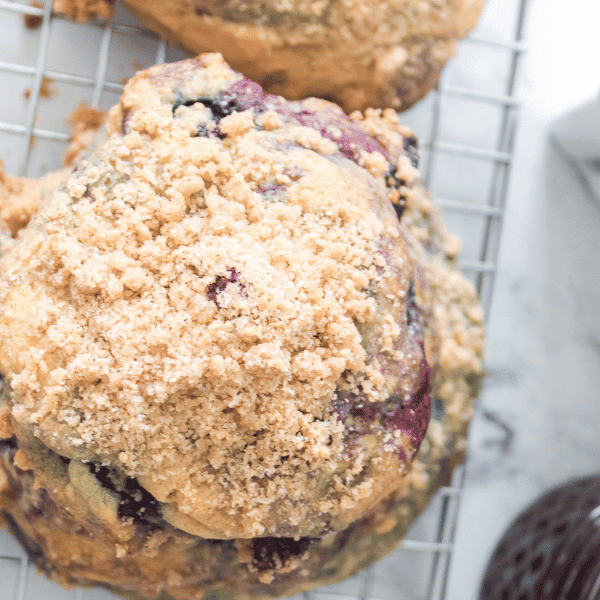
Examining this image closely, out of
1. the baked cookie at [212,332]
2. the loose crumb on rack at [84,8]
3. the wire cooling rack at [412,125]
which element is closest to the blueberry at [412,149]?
the baked cookie at [212,332]

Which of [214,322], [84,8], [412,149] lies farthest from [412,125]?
[214,322]

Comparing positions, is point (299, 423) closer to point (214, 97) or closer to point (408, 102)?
point (214, 97)

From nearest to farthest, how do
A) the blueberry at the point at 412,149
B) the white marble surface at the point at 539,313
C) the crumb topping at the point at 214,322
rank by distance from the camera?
the crumb topping at the point at 214,322, the blueberry at the point at 412,149, the white marble surface at the point at 539,313

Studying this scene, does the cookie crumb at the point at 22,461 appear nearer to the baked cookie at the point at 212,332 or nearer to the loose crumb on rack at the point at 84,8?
the baked cookie at the point at 212,332

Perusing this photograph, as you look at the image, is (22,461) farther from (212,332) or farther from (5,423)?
(212,332)

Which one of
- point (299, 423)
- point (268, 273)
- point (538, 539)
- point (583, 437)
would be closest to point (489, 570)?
point (538, 539)

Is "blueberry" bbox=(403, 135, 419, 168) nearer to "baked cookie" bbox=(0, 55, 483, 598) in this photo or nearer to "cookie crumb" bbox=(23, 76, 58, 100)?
"baked cookie" bbox=(0, 55, 483, 598)

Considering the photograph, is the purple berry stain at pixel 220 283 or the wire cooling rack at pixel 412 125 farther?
the wire cooling rack at pixel 412 125

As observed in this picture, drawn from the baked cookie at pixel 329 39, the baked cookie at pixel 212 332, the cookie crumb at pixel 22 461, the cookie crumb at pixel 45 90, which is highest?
the baked cookie at pixel 329 39
